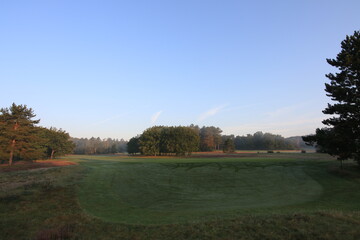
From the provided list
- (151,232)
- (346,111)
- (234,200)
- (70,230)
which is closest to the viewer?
(151,232)

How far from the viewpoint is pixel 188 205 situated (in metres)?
14.8

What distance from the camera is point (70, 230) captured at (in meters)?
9.61

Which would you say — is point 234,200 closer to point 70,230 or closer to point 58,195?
point 70,230

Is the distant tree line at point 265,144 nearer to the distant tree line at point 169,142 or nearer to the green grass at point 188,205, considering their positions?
the distant tree line at point 169,142

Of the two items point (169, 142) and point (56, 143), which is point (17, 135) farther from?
point (169, 142)

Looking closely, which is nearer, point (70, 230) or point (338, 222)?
point (338, 222)

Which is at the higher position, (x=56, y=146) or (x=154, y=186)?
(x=56, y=146)

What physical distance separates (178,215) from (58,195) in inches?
404

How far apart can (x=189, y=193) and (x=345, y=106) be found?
1832 centimetres

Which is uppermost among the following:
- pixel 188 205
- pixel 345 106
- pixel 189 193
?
pixel 345 106

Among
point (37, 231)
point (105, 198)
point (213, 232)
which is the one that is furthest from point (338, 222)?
point (105, 198)

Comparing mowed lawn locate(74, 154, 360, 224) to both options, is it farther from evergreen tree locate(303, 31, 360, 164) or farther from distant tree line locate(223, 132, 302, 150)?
distant tree line locate(223, 132, 302, 150)

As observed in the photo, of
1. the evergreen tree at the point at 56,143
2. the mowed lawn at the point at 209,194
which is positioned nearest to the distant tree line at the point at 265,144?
the mowed lawn at the point at 209,194

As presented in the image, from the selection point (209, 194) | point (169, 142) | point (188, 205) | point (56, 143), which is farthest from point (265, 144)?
point (188, 205)
